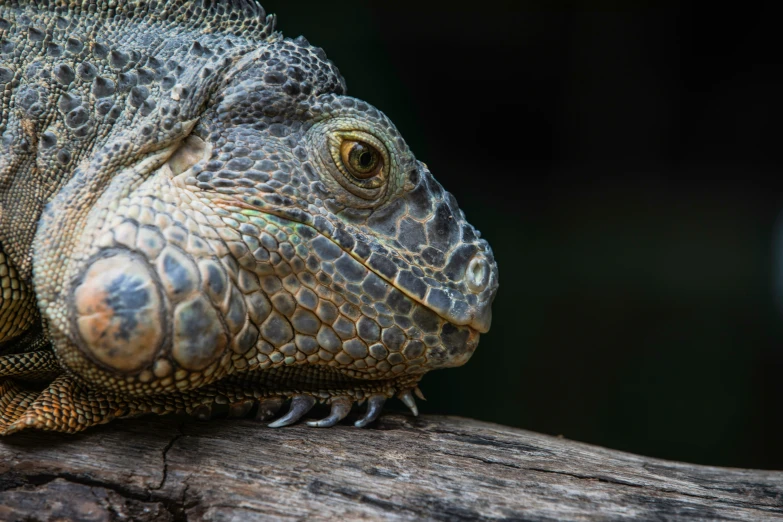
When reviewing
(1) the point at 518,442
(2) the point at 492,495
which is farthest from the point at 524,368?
(2) the point at 492,495

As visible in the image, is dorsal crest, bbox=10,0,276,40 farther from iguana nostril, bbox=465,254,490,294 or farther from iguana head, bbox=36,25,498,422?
iguana nostril, bbox=465,254,490,294

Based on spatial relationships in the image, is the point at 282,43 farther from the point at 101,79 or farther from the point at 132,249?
the point at 132,249

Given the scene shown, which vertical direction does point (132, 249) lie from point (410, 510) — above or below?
above

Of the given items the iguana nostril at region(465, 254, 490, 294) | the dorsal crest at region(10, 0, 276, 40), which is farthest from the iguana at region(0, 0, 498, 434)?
the dorsal crest at region(10, 0, 276, 40)

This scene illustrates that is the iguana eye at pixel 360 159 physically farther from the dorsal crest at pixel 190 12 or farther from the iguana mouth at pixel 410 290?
the dorsal crest at pixel 190 12

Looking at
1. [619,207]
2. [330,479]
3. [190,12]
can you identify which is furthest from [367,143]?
[619,207]

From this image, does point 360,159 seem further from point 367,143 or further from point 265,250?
point 265,250
